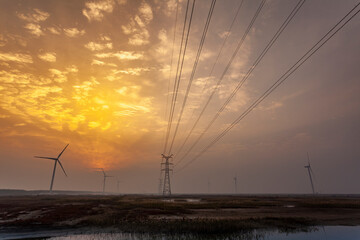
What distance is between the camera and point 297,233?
2441cm

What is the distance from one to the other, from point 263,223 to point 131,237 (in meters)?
18.9

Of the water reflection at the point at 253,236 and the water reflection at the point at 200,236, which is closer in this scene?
the water reflection at the point at 253,236

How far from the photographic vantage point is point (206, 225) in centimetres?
2666

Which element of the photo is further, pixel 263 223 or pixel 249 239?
pixel 263 223

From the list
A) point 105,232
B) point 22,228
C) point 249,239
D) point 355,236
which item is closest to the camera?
point 249,239

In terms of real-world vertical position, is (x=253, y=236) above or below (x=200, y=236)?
below

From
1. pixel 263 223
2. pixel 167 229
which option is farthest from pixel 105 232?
pixel 263 223

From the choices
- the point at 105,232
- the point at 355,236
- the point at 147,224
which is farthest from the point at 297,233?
the point at 105,232

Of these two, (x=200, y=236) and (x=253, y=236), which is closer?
(x=200, y=236)

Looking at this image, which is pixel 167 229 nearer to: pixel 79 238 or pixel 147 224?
pixel 147 224

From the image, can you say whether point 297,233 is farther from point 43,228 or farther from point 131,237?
point 43,228

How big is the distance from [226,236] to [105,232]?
47.4ft

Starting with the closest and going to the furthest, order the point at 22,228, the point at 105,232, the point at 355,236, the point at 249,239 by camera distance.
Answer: the point at 249,239 → the point at 355,236 → the point at 105,232 → the point at 22,228

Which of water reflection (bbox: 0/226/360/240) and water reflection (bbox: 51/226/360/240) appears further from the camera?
water reflection (bbox: 0/226/360/240)
